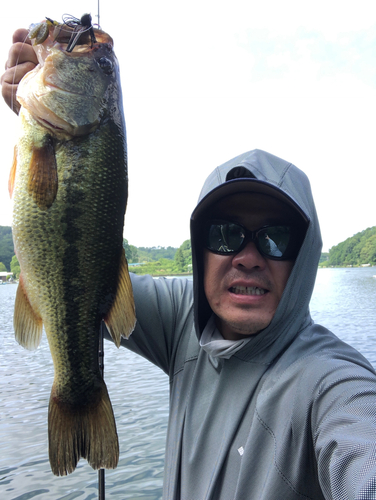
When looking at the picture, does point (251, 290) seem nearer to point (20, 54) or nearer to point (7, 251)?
point (20, 54)

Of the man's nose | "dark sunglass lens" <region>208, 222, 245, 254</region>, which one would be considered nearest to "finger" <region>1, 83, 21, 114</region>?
"dark sunglass lens" <region>208, 222, 245, 254</region>

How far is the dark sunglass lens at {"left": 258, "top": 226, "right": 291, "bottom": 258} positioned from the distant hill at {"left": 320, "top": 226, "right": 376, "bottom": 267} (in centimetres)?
11215

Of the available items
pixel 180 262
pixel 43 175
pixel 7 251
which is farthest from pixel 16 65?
pixel 180 262

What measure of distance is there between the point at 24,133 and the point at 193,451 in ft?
5.02

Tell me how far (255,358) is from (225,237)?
608mm

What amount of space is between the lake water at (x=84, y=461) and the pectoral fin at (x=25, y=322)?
556 centimetres

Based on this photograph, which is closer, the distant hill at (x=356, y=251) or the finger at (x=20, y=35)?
the finger at (x=20, y=35)

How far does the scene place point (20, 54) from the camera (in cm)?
184

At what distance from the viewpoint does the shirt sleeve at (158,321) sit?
2.31m

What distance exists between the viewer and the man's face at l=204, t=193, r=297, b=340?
2023mm

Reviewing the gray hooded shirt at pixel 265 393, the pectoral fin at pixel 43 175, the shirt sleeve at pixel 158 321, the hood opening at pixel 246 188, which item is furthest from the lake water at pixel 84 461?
the pectoral fin at pixel 43 175

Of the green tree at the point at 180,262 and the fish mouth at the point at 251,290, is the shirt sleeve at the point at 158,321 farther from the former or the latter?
the green tree at the point at 180,262

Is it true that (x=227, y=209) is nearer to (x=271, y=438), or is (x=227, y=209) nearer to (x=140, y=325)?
(x=140, y=325)

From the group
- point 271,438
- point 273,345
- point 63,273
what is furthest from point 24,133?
point 271,438
